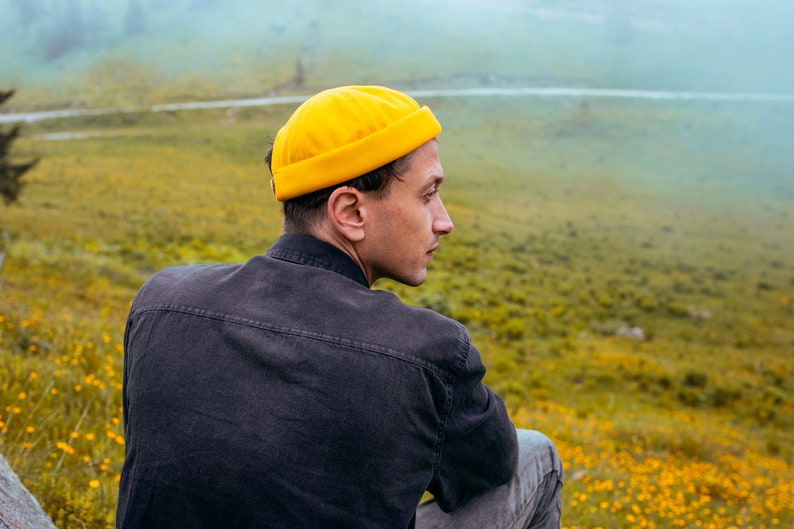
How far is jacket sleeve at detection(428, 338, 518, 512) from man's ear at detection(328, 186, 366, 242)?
49 cm

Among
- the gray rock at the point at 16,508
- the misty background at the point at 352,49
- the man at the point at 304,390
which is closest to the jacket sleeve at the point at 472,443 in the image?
the man at the point at 304,390

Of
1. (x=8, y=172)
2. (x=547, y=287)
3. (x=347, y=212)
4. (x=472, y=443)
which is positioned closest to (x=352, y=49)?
(x=547, y=287)

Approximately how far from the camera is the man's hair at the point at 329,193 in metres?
1.85

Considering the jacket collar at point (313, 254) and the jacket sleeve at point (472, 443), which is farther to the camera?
the jacket collar at point (313, 254)

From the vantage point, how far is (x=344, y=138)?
1812 millimetres

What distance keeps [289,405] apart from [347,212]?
2.07 ft

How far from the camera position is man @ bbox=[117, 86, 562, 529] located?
1.45 meters

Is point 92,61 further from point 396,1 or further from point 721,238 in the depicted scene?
point 721,238

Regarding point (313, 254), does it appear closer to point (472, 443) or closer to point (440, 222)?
Result: point (440, 222)

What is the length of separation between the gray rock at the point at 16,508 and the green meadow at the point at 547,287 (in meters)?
0.60

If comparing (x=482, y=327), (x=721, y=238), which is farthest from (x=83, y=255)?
(x=721, y=238)

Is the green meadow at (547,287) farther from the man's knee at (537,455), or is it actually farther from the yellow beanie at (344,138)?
the man's knee at (537,455)

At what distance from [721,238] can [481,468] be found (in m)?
36.4

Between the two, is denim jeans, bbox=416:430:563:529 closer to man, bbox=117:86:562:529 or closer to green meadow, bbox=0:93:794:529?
man, bbox=117:86:562:529
